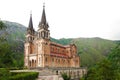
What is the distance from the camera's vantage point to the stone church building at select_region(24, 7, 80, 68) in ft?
241

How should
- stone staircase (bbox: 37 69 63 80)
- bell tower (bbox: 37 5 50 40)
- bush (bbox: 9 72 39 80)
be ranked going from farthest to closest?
1. bell tower (bbox: 37 5 50 40)
2. stone staircase (bbox: 37 69 63 80)
3. bush (bbox: 9 72 39 80)

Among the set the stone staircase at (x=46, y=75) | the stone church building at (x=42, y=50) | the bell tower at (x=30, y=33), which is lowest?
the stone staircase at (x=46, y=75)

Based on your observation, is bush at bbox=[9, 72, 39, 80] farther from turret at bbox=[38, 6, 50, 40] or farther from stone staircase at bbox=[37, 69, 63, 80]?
turret at bbox=[38, 6, 50, 40]

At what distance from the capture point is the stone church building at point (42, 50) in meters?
73.3

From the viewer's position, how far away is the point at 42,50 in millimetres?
73000

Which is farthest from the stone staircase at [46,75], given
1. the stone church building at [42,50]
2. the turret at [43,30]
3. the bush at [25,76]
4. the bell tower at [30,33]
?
the bell tower at [30,33]

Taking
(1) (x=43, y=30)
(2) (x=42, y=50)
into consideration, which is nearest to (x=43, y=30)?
(1) (x=43, y=30)

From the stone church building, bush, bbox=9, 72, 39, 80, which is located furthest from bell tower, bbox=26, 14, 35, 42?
bush, bbox=9, 72, 39, 80

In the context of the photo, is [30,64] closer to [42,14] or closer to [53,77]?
[42,14]

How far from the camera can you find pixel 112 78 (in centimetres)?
4325

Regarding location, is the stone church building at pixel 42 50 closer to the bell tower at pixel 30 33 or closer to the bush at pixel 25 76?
the bell tower at pixel 30 33

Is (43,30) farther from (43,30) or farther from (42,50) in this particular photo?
(42,50)

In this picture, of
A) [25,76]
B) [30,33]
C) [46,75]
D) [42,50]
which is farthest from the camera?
[30,33]

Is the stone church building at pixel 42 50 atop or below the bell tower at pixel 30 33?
below
